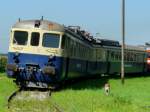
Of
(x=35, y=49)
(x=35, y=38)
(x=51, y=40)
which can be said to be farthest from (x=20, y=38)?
(x=51, y=40)

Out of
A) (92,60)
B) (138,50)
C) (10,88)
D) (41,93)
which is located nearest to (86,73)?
(92,60)

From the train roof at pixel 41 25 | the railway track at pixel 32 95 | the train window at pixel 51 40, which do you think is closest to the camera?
the railway track at pixel 32 95

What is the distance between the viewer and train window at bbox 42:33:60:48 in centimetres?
2659

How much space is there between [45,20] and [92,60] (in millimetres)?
11820

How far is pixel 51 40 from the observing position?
26.7 meters

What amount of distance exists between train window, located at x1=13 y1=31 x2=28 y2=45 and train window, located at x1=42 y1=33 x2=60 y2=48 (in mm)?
849

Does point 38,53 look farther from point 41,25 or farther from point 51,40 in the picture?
point 41,25

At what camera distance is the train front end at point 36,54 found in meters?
26.4

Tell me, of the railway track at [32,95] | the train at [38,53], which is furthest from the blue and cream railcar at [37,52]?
the railway track at [32,95]

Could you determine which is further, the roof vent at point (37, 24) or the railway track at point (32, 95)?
the roof vent at point (37, 24)

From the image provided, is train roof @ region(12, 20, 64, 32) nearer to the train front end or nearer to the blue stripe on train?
the train front end

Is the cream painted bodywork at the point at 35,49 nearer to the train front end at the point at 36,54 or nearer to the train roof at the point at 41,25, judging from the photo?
the train front end at the point at 36,54

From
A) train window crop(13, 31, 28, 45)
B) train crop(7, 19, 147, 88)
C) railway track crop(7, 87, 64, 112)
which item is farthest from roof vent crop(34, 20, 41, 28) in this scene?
railway track crop(7, 87, 64, 112)

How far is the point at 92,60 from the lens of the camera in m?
38.3
